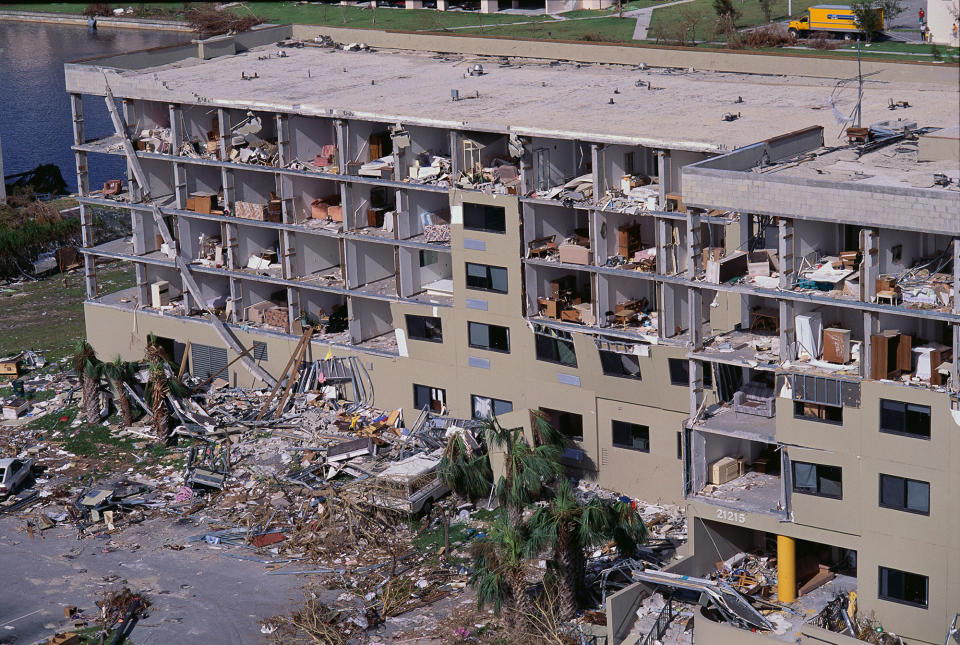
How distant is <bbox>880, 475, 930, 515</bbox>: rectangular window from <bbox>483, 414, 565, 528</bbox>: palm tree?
10.3 meters

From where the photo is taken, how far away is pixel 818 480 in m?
45.5

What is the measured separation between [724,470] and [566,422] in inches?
355

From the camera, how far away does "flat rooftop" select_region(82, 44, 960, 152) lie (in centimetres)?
5550

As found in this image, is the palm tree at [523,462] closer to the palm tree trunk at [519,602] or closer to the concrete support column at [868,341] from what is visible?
the palm tree trunk at [519,602]

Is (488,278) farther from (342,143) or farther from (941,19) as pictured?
(941,19)

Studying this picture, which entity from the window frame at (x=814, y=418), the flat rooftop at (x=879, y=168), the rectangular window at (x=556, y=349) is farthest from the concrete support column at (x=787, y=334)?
the rectangular window at (x=556, y=349)

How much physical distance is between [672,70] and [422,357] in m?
→ 17.5

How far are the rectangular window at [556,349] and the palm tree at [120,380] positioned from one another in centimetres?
1746

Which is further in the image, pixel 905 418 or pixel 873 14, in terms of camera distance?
pixel 873 14

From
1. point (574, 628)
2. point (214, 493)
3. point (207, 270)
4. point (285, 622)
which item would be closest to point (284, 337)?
point (207, 270)

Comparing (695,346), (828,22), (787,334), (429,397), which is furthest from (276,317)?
(828,22)

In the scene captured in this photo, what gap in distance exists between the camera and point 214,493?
185 feet

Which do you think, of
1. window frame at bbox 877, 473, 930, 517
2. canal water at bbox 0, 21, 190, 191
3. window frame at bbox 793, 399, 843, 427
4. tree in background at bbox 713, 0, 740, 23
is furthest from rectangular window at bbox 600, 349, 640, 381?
tree in background at bbox 713, 0, 740, 23

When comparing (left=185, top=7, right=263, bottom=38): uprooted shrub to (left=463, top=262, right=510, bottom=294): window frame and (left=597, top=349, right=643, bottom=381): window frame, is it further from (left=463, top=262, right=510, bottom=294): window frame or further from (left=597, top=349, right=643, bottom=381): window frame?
(left=597, top=349, right=643, bottom=381): window frame
